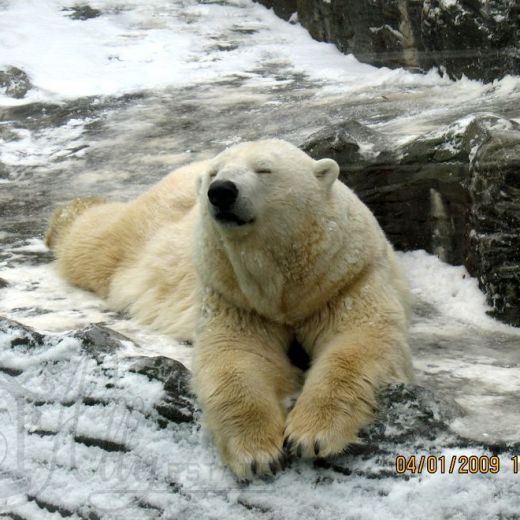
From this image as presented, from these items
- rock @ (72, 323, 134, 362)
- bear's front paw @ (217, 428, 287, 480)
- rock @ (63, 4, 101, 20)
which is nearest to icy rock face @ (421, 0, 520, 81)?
rock @ (72, 323, 134, 362)

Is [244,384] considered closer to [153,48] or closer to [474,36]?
[474,36]

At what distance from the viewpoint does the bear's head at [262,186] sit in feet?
11.5

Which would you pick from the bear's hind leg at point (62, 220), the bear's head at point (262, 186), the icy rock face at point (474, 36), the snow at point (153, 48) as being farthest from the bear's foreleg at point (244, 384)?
the snow at point (153, 48)

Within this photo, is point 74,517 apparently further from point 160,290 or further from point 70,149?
point 70,149

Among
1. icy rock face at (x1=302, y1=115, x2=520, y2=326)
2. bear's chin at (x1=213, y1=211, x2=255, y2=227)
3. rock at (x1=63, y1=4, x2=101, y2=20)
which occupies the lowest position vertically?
icy rock face at (x1=302, y1=115, x2=520, y2=326)

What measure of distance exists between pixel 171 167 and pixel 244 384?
4361 mm

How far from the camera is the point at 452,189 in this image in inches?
207

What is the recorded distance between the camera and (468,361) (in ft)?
13.7

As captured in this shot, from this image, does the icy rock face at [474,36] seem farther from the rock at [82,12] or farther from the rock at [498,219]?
the rock at [82,12]

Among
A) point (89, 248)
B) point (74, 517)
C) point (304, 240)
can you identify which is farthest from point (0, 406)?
point (89, 248)

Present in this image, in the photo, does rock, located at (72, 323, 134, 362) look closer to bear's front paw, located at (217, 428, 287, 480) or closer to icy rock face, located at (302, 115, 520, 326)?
bear's front paw, located at (217, 428, 287, 480)

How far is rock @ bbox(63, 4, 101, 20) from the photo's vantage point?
12.7m

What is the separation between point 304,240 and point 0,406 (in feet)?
4.48

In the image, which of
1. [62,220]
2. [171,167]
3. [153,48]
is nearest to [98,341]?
[62,220]
